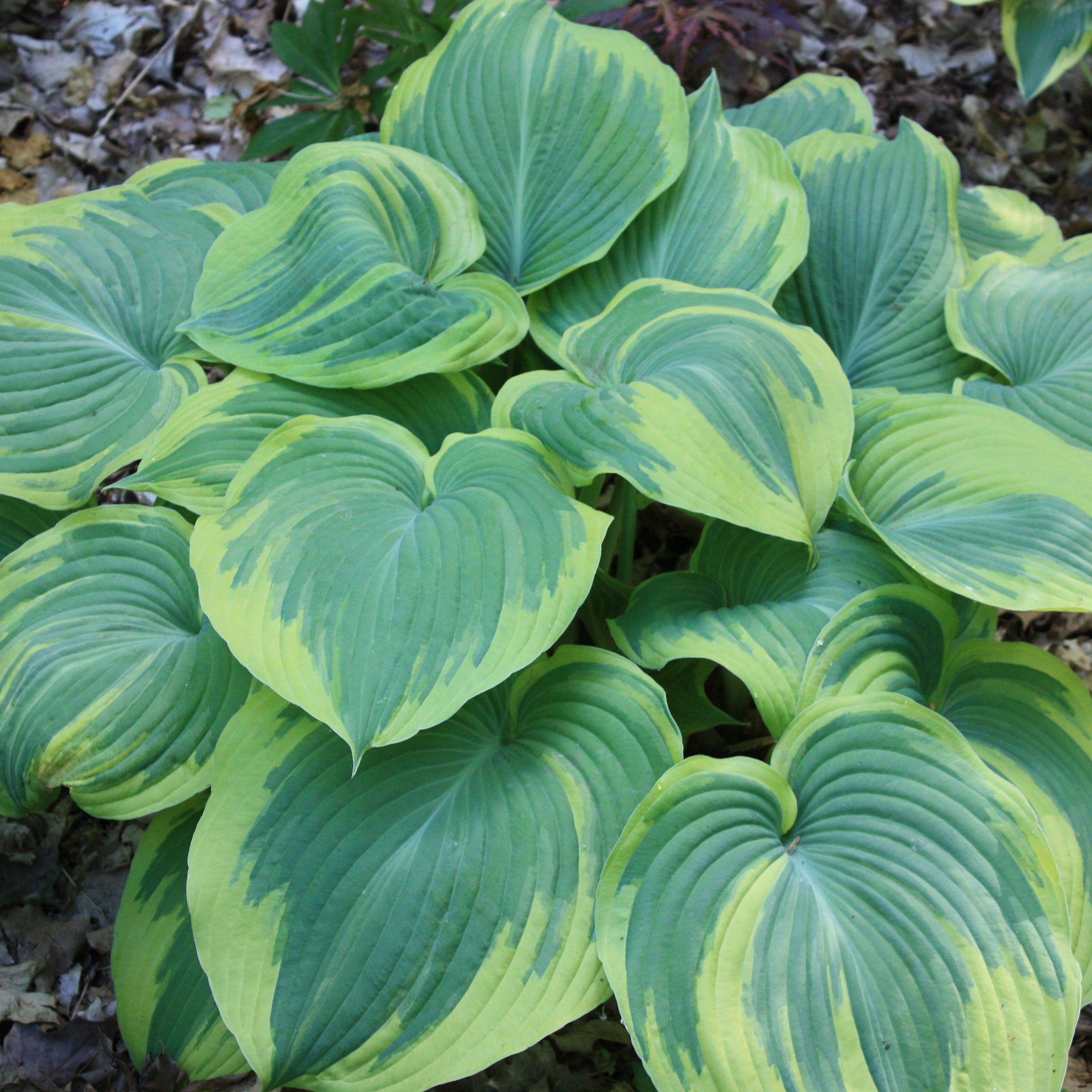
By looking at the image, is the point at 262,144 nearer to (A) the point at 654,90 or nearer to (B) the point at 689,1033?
(A) the point at 654,90

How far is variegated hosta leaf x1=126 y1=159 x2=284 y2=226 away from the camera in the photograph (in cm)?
194

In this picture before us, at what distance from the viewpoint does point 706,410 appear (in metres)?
1.32

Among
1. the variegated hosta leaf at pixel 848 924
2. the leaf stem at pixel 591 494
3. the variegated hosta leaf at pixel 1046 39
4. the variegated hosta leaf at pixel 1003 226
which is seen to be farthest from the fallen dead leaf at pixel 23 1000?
the variegated hosta leaf at pixel 1046 39

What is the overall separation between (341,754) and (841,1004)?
72 cm

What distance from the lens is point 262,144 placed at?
2428mm

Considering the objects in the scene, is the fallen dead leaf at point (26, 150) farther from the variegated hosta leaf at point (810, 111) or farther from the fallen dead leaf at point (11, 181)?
the variegated hosta leaf at point (810, 111)

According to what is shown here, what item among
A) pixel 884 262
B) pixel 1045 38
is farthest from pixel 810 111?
pixel 1045 38

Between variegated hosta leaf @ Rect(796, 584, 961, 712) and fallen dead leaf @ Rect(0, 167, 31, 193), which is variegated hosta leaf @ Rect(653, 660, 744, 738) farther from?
fallen dead leaf @ Rect(0, 167, 31, 193)

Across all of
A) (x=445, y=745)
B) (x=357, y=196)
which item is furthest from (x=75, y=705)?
(x=357, y=196)

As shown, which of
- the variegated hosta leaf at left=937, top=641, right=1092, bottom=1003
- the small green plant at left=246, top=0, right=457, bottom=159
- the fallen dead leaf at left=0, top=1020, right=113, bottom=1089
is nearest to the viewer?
the variegated hosta leaf at left=937, top=641, right=1092, bottom=1003

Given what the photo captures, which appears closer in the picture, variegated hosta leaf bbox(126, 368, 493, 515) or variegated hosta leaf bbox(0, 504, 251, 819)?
variegated hosta leaf bbox(0, 504, 251, 819)

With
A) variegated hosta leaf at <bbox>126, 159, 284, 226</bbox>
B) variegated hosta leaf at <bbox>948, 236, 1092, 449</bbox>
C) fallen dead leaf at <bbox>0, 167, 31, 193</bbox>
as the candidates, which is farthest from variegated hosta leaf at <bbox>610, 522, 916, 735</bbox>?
fallen dead leaf at <bbox>0, 167, 31, 193</bbox>

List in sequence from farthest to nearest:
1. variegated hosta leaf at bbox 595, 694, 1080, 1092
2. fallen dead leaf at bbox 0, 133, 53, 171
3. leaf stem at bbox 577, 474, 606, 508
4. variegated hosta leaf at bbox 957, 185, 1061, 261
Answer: fallen dead leaf at bbox 0, 133, 53, 171
variegated hosta leaf at bbox 957, 185, 1061, 261
leaf stem at bbox 577, 474, 606, 508
variegated hosta leaf at bbox 595, 694, 1080, 1092

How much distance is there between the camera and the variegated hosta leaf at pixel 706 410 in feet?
4.25
